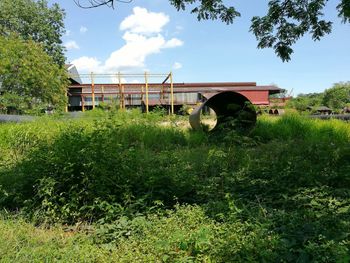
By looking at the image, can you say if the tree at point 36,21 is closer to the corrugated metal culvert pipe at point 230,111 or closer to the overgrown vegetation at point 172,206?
the corrugated metal culvert pipe at point 230,111

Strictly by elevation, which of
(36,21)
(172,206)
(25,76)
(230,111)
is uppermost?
(36,21)

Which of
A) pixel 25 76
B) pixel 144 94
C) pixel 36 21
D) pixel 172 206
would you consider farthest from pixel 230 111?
pixel 36 21

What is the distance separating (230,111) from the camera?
11.1m

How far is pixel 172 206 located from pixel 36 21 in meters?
33.4

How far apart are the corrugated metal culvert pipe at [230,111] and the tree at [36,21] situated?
25591 mm

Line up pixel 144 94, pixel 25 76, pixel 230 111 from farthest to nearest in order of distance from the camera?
1. pixel 144 94
2. pixel 25 76
3. pixel 230 111

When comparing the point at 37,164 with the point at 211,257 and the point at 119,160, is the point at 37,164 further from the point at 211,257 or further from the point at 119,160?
the point at 211,257

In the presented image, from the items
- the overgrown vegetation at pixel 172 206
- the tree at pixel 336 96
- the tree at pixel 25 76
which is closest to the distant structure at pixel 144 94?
the tree at pixel 25 76

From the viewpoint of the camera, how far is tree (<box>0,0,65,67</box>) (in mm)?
32125

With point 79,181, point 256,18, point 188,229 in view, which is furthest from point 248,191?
point 256,18

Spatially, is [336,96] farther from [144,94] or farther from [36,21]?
[36,21]

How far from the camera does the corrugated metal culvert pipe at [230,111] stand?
898cm

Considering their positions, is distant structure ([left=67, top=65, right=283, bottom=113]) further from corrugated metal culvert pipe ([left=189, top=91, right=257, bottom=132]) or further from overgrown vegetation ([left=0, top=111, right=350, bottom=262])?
overgrown vegetation ([left=0, top=111, right=350, bottom=262])

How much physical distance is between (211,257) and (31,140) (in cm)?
617
